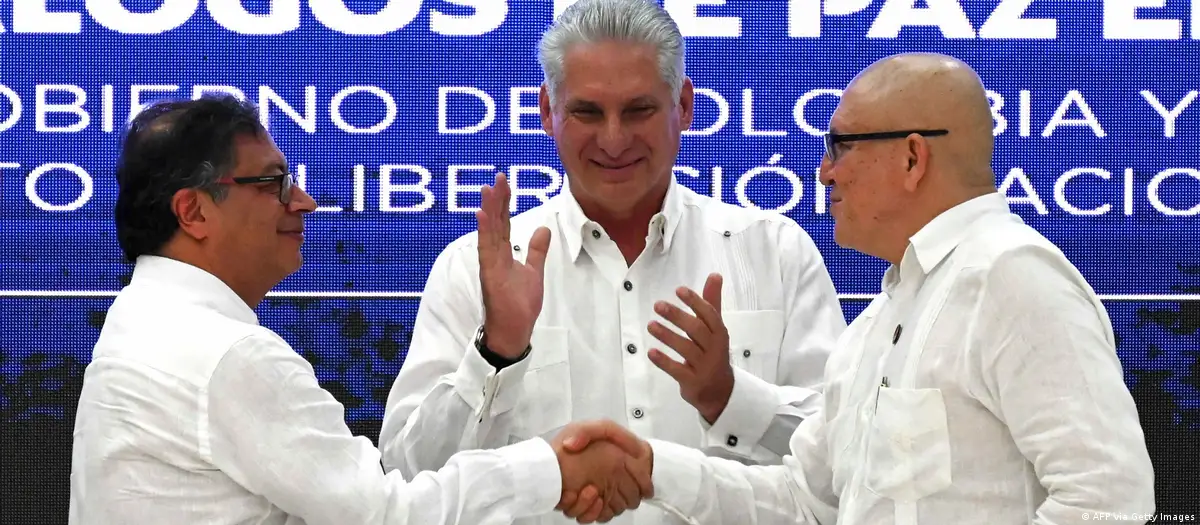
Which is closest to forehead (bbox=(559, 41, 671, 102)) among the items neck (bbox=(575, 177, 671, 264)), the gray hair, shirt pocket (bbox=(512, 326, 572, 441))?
the gray hair

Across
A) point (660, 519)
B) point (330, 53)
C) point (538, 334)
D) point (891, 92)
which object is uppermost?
point (330, 53)

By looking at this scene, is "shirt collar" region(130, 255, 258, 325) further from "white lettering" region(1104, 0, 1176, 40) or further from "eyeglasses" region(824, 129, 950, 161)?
"white lettering" region(1104, 0, 1176, 40)

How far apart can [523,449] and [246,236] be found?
0.68m

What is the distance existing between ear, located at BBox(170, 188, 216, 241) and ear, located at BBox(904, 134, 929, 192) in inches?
48.5

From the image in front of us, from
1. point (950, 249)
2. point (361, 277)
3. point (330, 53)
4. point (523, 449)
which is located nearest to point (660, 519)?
point (523, 449)

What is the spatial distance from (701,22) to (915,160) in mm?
2161

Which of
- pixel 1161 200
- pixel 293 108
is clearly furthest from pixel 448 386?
pixel 1161 200

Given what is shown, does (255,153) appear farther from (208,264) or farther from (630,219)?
(630,219)

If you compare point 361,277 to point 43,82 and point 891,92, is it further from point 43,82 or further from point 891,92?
point 891,92

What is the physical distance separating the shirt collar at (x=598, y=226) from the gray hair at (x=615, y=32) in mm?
243

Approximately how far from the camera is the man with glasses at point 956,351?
1940 millimetres

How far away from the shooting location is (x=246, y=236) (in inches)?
99.1

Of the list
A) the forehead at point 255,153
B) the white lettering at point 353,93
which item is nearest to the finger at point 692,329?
the forehead at point 255,153

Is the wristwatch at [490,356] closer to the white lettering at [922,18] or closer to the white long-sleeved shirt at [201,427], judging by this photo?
the white long-sleeved shirt at [201,427]
